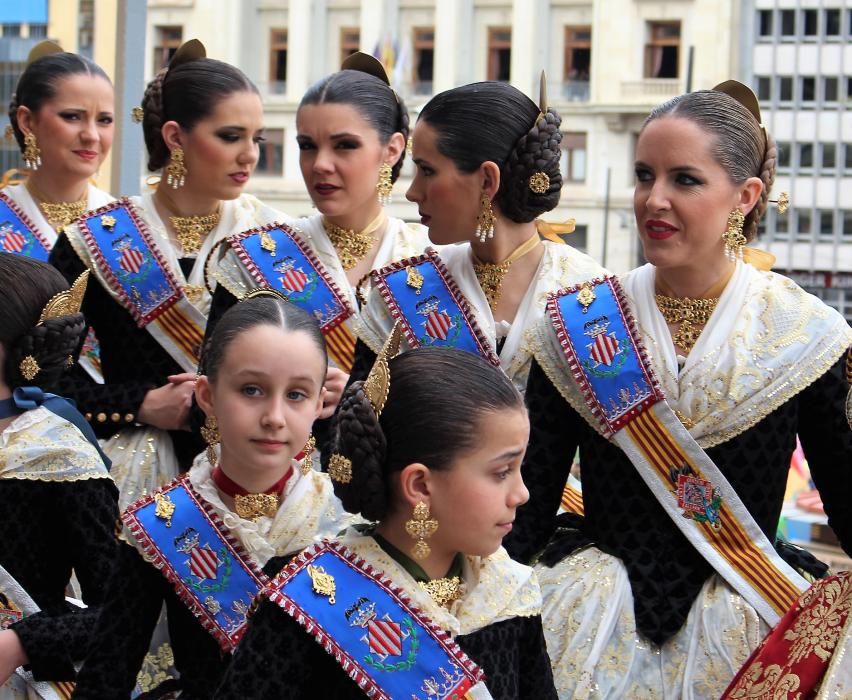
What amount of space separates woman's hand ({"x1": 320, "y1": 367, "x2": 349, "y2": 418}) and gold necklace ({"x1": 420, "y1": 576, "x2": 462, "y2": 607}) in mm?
1171

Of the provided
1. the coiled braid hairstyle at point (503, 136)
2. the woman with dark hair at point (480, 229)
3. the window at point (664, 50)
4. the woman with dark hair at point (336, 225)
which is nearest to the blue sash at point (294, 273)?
the woman with dark hair at point (336, 225)

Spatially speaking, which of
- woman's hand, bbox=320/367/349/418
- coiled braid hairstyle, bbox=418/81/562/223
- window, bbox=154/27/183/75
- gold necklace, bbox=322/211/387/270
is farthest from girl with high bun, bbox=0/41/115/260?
window, bbox=154/27/183/75

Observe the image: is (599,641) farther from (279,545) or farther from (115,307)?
(115,307)

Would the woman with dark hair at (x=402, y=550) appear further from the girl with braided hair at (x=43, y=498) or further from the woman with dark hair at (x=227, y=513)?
the girl with braided hair at (x=43, y=498)

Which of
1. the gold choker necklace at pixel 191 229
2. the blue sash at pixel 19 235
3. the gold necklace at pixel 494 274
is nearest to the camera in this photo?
the gold necklace at pixel 494 274

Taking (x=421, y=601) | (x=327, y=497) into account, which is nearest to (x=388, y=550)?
(x=421, y=601)

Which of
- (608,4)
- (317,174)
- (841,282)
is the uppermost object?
(608,4)

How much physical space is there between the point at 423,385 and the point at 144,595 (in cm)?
80

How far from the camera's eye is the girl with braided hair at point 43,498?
12.0 feet

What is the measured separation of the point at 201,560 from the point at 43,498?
1.64 ft

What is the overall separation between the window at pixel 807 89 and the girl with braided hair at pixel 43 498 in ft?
116

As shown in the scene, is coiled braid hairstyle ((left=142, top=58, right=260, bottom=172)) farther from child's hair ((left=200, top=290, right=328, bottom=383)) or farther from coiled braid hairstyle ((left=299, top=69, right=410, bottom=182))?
child's hair ((left=200, top=290, right=328, bottom=383))

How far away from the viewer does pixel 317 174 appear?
469cm

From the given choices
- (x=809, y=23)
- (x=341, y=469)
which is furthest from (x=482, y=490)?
(x=809, y=23)
